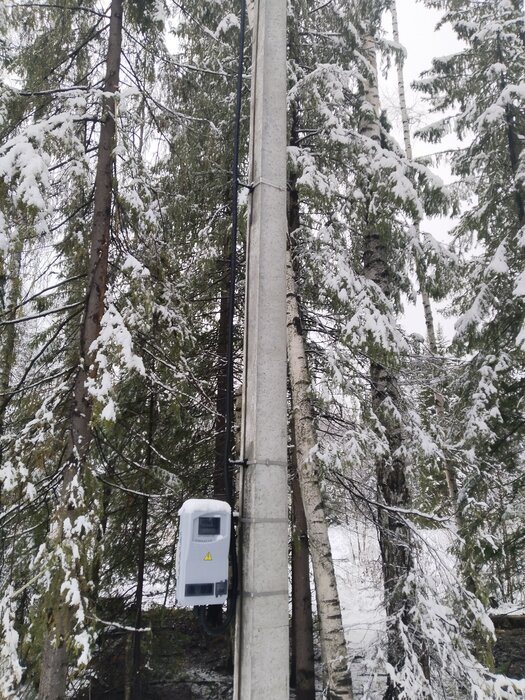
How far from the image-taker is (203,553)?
1.65 metres

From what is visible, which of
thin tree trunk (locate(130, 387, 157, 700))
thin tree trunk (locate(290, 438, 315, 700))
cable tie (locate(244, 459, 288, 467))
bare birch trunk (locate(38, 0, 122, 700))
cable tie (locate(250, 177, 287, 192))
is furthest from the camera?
thin tree trunk (locate(290, 438, 315, 700))

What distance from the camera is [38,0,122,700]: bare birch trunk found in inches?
150

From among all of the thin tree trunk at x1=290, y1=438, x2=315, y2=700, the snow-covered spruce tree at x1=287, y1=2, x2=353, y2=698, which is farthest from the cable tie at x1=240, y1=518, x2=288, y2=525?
the thin tree trunk at x1=290, y1=438, x2=315, y2=700

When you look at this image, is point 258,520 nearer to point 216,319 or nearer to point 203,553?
point 203,553

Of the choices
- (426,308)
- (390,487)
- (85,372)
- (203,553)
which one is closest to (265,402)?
(203,553)

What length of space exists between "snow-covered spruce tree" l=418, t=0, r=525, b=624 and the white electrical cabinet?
5.62 m

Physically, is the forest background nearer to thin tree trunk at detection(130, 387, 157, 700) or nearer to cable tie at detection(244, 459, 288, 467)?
thin tree trunk at detection(130, 387, 157, 700)

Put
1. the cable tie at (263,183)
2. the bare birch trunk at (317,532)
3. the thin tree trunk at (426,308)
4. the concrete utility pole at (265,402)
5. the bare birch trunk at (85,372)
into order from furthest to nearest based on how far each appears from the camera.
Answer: the thin tree trunk at (426,308) → the bare birch trunk at (317,532) → the bare birch trunk at (85,372) → the cable tie at (263,183) → the concrete utility pole at (265,402)

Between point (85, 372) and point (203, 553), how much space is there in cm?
317

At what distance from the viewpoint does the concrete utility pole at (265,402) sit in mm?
1587

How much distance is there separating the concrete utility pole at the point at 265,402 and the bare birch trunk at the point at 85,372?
9.00 feet

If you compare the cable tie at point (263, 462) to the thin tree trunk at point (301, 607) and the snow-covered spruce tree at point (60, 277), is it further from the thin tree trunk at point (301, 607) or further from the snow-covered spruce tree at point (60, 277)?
the thin tree trunk at point (301, 607)

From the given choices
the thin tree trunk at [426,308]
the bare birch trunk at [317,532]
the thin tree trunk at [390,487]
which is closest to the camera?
the bare birch trunk at [317,532]

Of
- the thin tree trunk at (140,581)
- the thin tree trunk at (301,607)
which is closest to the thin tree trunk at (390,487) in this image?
the thin tree trunk at (301,607)
